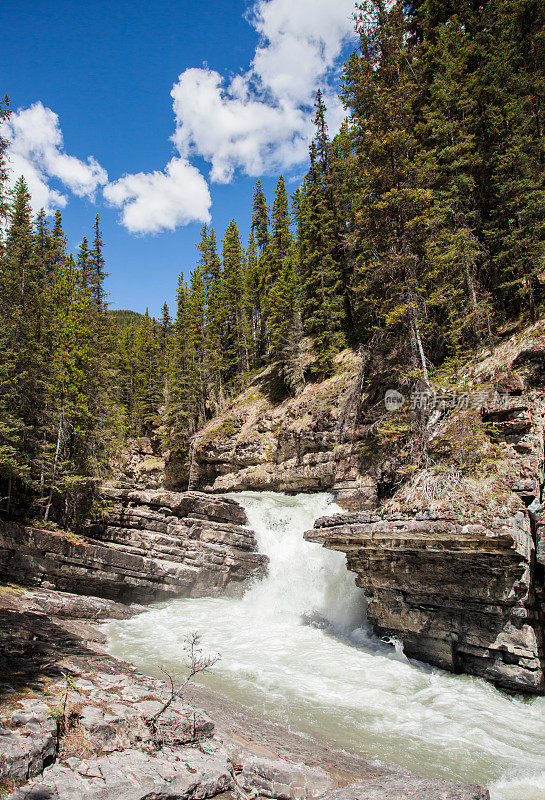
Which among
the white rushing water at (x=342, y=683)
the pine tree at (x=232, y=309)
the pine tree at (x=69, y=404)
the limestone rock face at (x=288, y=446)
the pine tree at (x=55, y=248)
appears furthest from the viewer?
the pine tree at (x=232, y=309)

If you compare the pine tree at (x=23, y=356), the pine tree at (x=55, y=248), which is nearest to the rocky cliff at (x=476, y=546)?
the pine tree at (x=23, y=356)

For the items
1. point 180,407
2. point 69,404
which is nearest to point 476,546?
point 69,404

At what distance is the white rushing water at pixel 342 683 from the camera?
19.7 feet

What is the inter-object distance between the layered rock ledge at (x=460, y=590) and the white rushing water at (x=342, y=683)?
20.4 inches

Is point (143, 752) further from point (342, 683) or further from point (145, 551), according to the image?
point (145, 551)

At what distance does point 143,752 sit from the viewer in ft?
13.9

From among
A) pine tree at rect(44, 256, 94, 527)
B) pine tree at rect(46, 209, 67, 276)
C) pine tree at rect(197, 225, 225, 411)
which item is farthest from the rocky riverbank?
pine tree at rect(197, 225, 225, 411)

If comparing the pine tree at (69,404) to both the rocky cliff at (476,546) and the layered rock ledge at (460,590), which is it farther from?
the layered rock ledge at (460,590)

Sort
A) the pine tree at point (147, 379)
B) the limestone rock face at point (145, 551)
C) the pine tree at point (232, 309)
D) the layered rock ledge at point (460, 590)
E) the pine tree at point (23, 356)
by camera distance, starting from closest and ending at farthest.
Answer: the layered rock ledge at point (460, 590), the limestone rock face at point (145, 551), the pine tree at point (23, 356), the pine tree at point (232, 309), the pine tree at point (147, 379)

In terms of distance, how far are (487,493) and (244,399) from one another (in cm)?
2710

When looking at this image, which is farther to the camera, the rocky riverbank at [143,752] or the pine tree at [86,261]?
the pine tree at [86,261]

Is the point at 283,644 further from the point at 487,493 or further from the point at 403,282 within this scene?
the point at 403,282

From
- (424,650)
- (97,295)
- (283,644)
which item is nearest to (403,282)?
(424,650)

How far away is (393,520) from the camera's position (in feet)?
32.8
